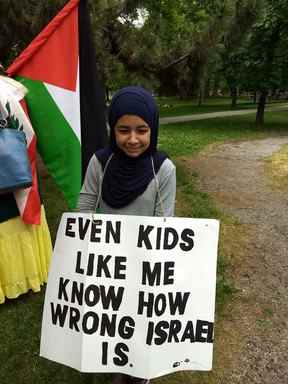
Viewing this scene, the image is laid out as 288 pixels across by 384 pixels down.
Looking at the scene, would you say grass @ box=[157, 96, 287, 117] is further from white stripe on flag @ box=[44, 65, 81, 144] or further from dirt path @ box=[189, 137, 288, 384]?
white stripe on flag @ box=[44, 65, 81, 144]

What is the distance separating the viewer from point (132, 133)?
1.55m


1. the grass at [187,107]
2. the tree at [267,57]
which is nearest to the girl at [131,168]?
the tree at [267,57]

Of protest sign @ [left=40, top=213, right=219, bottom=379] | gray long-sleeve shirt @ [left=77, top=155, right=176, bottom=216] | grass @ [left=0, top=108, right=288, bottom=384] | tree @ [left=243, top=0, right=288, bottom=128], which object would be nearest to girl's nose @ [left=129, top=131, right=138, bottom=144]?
gray long-sleeve shirt @ [left=77, top=155, right=176, bottom=216]

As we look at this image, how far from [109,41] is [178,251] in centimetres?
387

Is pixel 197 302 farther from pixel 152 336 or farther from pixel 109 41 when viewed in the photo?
pixel 109 41

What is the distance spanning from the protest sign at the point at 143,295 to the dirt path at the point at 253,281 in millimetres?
999

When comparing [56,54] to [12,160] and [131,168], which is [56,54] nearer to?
[12,160]

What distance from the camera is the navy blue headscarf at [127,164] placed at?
1.53 meters

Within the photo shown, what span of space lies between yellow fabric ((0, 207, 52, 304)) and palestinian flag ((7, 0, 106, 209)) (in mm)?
405

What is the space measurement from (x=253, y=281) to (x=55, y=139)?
2.00 metres

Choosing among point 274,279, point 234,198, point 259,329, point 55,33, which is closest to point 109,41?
point 55,33

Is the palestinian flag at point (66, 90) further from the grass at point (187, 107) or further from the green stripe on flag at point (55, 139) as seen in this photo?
the grass at point (187, 107)

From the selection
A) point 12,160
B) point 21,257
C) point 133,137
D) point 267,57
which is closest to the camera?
point 133,137

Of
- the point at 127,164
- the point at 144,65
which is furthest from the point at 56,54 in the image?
the point at 144,65
